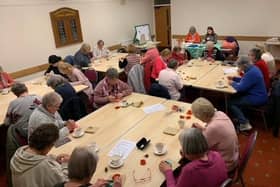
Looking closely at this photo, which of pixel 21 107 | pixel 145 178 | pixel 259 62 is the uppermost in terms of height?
pixel 259 62

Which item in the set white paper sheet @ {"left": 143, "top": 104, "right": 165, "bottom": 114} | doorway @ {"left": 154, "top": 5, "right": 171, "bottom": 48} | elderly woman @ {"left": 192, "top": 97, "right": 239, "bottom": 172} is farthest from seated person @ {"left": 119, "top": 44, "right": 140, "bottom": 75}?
doorway @ {"left": 154, "top": 5, "right": 171, "bottom": 48}

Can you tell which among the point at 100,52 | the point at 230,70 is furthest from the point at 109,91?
the point at 100,52

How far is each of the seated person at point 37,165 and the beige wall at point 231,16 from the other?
23.8 feet

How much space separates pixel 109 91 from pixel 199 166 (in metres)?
2.01

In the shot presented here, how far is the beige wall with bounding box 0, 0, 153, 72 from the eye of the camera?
5121mm

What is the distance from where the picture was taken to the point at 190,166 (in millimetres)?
1572

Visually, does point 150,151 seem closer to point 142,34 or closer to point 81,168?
point 81,168

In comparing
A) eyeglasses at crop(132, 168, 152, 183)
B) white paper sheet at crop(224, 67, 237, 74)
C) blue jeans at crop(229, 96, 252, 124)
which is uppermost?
white paper sheet at crop(224, 67, 237, 74)

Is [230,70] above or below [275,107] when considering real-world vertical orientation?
above

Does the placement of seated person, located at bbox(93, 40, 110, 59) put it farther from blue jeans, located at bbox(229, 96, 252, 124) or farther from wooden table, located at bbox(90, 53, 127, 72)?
blue jeans, located at bbox(229, 96, 252, 124)

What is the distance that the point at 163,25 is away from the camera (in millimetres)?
9320

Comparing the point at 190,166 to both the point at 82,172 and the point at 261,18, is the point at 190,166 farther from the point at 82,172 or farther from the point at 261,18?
the point at 261,18

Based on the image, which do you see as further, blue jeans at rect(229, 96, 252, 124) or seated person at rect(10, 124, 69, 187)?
blue jeans at rect(229, 96, 252, 124)

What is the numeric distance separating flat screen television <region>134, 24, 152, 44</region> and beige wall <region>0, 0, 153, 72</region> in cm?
60
